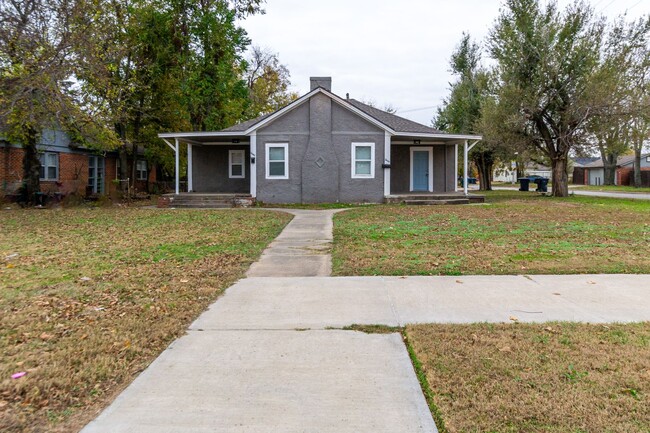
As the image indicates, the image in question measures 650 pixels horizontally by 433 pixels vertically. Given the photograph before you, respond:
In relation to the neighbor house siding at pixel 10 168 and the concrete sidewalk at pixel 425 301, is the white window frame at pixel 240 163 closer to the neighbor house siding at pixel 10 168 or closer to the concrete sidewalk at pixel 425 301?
the neighbor house siding at pixel 10 168

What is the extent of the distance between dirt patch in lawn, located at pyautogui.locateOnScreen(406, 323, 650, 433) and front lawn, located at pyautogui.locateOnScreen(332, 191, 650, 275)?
2562 mm

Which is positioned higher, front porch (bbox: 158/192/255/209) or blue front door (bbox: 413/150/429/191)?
blue front door (bbox: 413/150/429/191)

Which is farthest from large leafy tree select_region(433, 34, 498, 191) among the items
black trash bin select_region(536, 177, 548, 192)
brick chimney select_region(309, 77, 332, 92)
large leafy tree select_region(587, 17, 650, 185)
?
brick chimney select_region(309, 77, 332, 92)

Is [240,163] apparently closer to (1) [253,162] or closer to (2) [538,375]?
(1) [253,162]

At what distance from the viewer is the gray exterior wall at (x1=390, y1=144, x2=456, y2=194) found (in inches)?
881

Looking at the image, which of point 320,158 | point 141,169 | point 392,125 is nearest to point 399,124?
point 392,125

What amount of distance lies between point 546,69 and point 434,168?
7106mm

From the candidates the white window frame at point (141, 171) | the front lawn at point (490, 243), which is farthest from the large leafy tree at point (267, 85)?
the front lawn at point (490, 243)

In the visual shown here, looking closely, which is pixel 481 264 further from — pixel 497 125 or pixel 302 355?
pixel 497 125

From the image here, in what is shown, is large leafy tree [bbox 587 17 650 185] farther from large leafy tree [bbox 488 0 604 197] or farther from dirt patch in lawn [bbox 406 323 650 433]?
dirt patch in lawn [bbox 406 323 650 433]

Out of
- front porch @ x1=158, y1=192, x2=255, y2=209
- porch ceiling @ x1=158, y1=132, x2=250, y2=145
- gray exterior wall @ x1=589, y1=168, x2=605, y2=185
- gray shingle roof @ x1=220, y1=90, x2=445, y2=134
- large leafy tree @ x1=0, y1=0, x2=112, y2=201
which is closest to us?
large leafy tree @ x1=0, y1=0, x2=112, y2=201

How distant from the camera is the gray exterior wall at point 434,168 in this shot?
881 inches

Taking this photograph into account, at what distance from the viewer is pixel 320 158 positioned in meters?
19.7

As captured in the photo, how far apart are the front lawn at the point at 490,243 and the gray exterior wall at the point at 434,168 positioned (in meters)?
7.62
